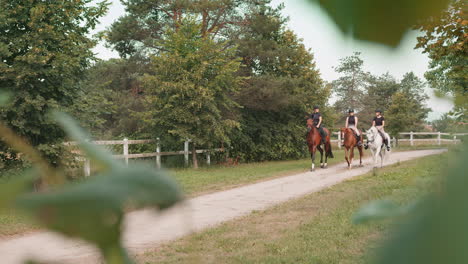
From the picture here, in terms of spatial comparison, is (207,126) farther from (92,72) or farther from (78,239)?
(78,239)

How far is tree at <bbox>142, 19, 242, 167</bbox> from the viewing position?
12.5 m

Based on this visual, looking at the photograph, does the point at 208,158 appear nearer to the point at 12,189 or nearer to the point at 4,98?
the point at 4,98

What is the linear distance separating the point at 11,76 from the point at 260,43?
11171 millimetres

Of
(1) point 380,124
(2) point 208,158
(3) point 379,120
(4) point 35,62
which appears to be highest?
(4) point 35,62

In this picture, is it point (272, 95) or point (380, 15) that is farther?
point (272, 95)

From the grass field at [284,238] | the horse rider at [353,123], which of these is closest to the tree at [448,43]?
the grass field at [284,238]

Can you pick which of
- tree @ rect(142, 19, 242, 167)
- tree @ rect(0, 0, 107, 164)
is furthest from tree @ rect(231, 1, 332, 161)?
tree @ rect(0, 0, 107, 164)

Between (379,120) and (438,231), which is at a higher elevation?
(379,120)

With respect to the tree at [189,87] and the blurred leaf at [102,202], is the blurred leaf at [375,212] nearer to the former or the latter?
the blurred leaf at [102,202]

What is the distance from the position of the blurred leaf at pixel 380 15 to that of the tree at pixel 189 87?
39.8 ft

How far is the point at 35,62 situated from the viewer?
17.7 ft

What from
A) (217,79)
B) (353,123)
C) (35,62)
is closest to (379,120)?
(353,123)

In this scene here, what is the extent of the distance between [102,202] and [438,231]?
10 centimetres

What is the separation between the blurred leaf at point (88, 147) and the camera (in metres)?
0.18
